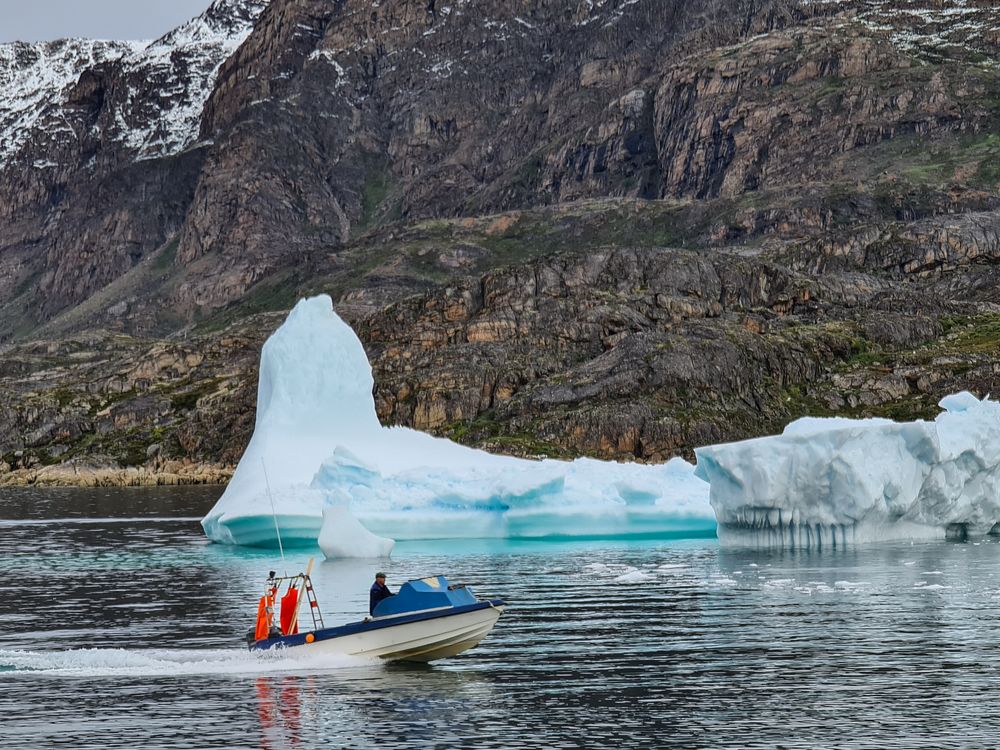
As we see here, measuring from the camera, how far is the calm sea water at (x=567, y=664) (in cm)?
3152

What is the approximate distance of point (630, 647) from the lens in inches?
1677

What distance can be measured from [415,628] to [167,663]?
763 centimetres

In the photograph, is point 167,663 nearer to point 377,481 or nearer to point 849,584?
point 849,584

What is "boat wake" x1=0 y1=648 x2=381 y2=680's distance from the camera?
3972 centimetres

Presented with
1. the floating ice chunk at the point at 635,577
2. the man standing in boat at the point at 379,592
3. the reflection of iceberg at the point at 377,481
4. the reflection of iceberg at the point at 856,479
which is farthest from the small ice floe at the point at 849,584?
the reflection of iceberg at the point at 377,481

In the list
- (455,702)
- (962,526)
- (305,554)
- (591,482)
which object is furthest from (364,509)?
(455,702)

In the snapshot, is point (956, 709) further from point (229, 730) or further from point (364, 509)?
point (364, 509)

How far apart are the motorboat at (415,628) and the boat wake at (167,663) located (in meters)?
0.33

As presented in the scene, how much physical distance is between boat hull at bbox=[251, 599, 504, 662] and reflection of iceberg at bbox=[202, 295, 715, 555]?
3255 centimetres

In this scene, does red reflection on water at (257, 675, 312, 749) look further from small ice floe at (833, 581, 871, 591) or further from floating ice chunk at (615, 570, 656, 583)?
small ice floe at (833, 581, 871, 591)

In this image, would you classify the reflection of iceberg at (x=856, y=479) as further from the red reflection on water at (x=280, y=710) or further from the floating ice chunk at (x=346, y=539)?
the red reflection on water at (x=280, y=710)

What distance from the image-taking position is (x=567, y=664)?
131 feet

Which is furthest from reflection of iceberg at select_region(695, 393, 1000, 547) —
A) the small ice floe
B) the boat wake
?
the boat wake

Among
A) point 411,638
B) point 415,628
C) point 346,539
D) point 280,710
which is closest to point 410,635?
point 411,638
